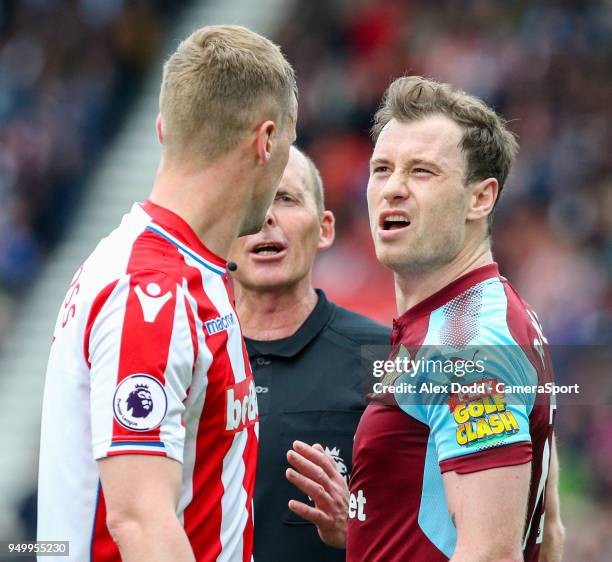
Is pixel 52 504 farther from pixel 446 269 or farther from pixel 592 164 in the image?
→ pixel 592 164

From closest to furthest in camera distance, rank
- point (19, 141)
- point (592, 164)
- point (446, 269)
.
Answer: point (446, 269)
point (592, 164)
point (19, 141)

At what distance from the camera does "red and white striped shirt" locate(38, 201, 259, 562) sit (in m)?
2.58

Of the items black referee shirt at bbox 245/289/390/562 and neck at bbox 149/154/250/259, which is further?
black referee shirt at bbox 245/289/390/562

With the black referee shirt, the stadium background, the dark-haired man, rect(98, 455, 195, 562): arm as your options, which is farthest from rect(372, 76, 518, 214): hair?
the stadium background

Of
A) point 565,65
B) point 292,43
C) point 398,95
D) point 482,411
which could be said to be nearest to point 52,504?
point 482,411

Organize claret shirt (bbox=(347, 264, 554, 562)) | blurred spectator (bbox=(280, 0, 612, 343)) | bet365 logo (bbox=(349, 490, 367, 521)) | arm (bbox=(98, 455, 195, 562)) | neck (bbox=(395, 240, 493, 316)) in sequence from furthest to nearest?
blurred spectator (bbox=(280, 0, 612, 343)) → neck (bbox=(395, 240, 493, 316)) → bet365 logo (bbox=(349, 490, 367, 521)) → claret shirt (bbox=(347, 264, 554, 562)) → arm (bbox=(98, 455, 195, 562))

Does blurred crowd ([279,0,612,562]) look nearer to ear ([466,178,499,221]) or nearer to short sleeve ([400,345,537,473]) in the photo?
ear ([466,178,499,221])

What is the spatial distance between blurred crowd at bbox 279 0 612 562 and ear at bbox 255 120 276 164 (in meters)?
5.30

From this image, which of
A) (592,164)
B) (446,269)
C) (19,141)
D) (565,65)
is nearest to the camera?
(446,269)

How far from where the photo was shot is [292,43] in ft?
42.3

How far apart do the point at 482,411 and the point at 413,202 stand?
2.66 feet

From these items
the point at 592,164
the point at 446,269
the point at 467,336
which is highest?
the point at 592,164

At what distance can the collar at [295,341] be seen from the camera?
14.3 feet

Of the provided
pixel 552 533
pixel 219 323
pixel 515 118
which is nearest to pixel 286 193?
pixel 552 533
